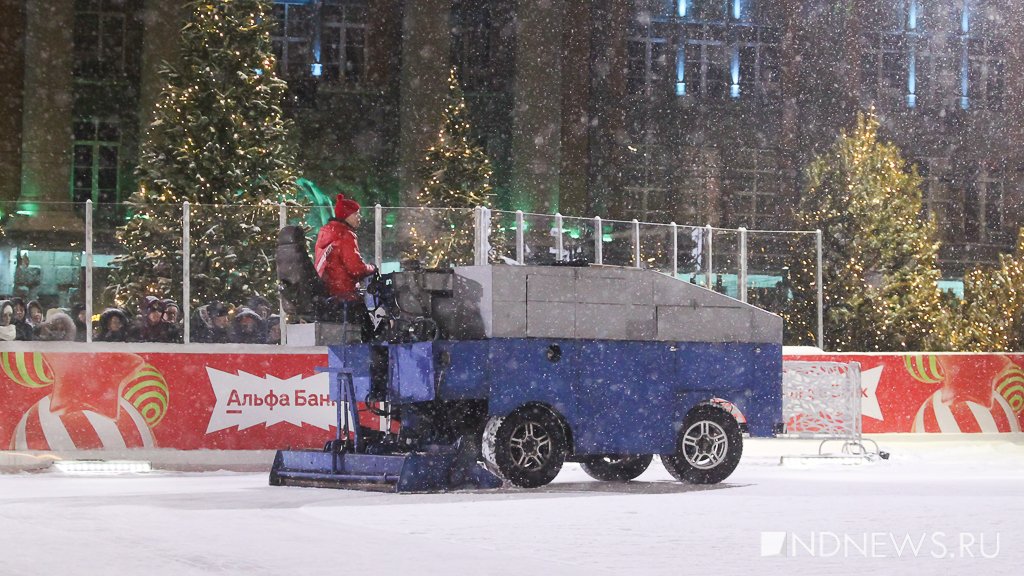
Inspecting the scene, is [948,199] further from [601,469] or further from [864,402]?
[601,469]

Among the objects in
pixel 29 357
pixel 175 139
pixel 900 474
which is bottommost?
pixel 900 474

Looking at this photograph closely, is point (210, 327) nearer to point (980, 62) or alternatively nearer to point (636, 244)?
point (636, 244)

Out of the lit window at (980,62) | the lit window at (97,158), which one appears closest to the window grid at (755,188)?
the lit window at (980,62)

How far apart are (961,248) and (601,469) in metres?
38.6

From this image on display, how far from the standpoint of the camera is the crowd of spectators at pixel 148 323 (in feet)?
66.5

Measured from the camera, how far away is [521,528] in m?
11.9

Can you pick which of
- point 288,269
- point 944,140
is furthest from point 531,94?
point 288,269

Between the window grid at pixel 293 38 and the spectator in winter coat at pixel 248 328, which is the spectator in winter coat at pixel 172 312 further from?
the window grid at pixel 293 38

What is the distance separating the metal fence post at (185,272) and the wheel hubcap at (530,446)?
675 cm

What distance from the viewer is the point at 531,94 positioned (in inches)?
1891

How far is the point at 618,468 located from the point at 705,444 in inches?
52.6

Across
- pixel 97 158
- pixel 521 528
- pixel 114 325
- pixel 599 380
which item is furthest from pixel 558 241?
pixel 97 158

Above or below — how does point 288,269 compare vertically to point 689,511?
above

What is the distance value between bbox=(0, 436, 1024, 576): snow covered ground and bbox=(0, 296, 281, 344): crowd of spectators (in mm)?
2866
